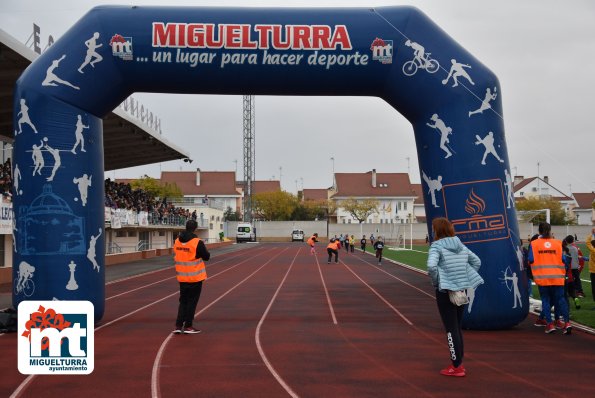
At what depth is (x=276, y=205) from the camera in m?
111

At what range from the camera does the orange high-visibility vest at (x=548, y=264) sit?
10.0 meters

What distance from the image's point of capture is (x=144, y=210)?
40.9 meters

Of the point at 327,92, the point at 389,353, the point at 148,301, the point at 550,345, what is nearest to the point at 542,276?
the point at 550,345

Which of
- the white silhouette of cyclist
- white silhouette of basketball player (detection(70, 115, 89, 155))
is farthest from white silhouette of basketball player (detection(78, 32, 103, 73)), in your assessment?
the white silhouette of cyclist

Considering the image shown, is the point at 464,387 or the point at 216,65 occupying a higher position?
the point at 216,65

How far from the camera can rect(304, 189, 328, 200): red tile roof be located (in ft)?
502

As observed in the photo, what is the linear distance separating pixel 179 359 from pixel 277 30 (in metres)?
5.60

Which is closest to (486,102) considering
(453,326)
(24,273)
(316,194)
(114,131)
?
(453,326)

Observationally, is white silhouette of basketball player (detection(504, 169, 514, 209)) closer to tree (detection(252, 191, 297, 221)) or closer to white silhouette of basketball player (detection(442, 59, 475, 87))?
white silhouette of basketball player (detection(442, 59, 475, 87))

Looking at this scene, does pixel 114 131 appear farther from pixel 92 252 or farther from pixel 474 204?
pixel 474 204

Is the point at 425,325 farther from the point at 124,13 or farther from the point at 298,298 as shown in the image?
the point at 124,13

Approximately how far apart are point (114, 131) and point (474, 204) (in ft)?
73.9

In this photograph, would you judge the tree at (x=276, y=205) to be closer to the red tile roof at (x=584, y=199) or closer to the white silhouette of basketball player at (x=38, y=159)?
the red tile roof at (x=584, y=199)

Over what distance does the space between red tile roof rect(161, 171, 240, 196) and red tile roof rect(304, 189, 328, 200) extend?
37.9 meters
